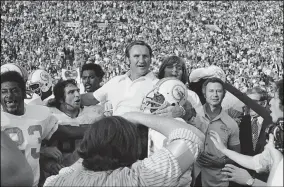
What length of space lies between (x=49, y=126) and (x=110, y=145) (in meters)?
1.38

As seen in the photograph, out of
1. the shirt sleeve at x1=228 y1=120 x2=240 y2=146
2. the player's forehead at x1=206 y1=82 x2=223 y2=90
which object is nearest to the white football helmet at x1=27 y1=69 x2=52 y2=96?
the player's forehead at x1=206 y1=82 x2=223 y2=90

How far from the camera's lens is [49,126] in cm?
304

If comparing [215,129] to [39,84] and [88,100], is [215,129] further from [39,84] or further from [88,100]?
[39,84]

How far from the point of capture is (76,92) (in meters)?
3.87

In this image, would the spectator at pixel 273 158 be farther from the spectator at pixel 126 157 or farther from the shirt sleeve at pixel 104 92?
the shirt sleeve at pixel 104 92

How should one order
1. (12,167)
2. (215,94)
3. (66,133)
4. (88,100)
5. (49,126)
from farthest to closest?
(88,100), (215,94), (66,133), (49,126), (12,167)

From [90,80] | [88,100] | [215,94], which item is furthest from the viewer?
[90,80]

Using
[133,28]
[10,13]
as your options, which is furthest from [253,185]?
[10,13]

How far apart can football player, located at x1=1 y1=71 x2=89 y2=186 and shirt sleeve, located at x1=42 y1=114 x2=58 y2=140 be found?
21 mm

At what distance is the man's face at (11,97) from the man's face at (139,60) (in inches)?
50.8

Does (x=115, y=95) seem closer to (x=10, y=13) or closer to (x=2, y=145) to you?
(x=2, y=145)

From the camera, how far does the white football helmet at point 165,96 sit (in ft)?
8.99

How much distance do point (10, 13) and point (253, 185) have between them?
27.6 meters

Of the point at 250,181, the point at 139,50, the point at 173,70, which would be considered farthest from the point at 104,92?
the point at 250,181
